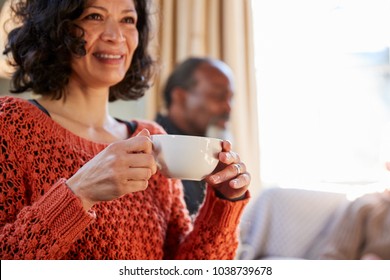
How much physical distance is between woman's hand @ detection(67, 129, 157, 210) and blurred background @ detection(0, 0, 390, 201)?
411 mm

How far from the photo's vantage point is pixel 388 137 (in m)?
1.07

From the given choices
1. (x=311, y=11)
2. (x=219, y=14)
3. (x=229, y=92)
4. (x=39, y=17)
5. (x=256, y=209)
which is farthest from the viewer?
(x=219, y=14)

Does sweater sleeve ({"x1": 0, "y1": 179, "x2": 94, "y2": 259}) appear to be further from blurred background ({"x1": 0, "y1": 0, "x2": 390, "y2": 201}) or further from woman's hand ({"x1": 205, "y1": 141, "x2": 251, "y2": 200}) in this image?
blurred background ({"x1": 0, "y1": 0, "x2": 390, "y2": 201})

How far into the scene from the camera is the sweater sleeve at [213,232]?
641mm

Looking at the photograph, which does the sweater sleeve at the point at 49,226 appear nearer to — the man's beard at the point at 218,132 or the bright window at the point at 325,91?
the bright window at the point at 325,91

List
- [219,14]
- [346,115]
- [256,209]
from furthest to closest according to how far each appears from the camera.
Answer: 1. [219,14]
2. [346,115]
3. [256,209]

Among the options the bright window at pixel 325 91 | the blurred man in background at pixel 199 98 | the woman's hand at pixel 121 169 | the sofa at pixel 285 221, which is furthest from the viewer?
the blurred man in background at pixel 199 98

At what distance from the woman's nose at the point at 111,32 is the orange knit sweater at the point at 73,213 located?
0.12 m

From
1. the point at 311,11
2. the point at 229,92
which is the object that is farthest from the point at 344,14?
the point at 229,92

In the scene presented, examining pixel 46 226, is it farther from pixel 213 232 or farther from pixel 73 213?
pixel 213 232

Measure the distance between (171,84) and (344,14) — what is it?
2.59ft

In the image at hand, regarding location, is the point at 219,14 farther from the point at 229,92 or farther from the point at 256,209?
the point at 256,209

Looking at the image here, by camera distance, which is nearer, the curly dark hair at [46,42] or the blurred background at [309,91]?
the curly dark hair at [46,42]

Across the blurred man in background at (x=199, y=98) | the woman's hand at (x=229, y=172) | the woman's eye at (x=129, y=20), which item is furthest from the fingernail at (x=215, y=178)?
the blurred man in background at (x=199, y=98)
